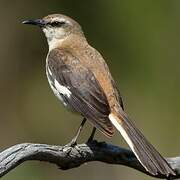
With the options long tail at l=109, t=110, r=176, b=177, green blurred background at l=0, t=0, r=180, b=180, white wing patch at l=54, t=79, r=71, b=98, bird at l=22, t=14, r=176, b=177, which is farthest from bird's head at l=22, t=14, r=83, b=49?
green blurred background at l=0, t=0, r=180, b=180

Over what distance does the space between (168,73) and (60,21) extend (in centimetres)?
381

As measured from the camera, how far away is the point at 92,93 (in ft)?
22.0

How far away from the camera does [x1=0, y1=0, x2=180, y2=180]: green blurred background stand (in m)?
11.1

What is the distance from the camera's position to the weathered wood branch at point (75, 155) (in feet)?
18.2

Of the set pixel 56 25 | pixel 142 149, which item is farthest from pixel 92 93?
pixel 56 25

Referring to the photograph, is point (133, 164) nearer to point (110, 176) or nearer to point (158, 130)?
point (110, 176)

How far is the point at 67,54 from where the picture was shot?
7332mm

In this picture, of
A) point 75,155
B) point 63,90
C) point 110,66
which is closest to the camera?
point 75,155

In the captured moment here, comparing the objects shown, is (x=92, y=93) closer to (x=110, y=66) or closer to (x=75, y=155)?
(x=75, y=155)

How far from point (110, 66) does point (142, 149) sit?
586 centimetres

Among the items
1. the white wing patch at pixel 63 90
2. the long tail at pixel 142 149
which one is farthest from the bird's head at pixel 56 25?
the long tail at pixel 142 149

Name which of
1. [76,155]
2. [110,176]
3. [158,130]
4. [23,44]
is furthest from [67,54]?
[23,44]

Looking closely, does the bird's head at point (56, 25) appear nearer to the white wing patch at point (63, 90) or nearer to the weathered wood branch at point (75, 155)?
the white wing patch at point (63, 90)

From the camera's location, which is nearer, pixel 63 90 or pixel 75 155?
pixel 75 155
